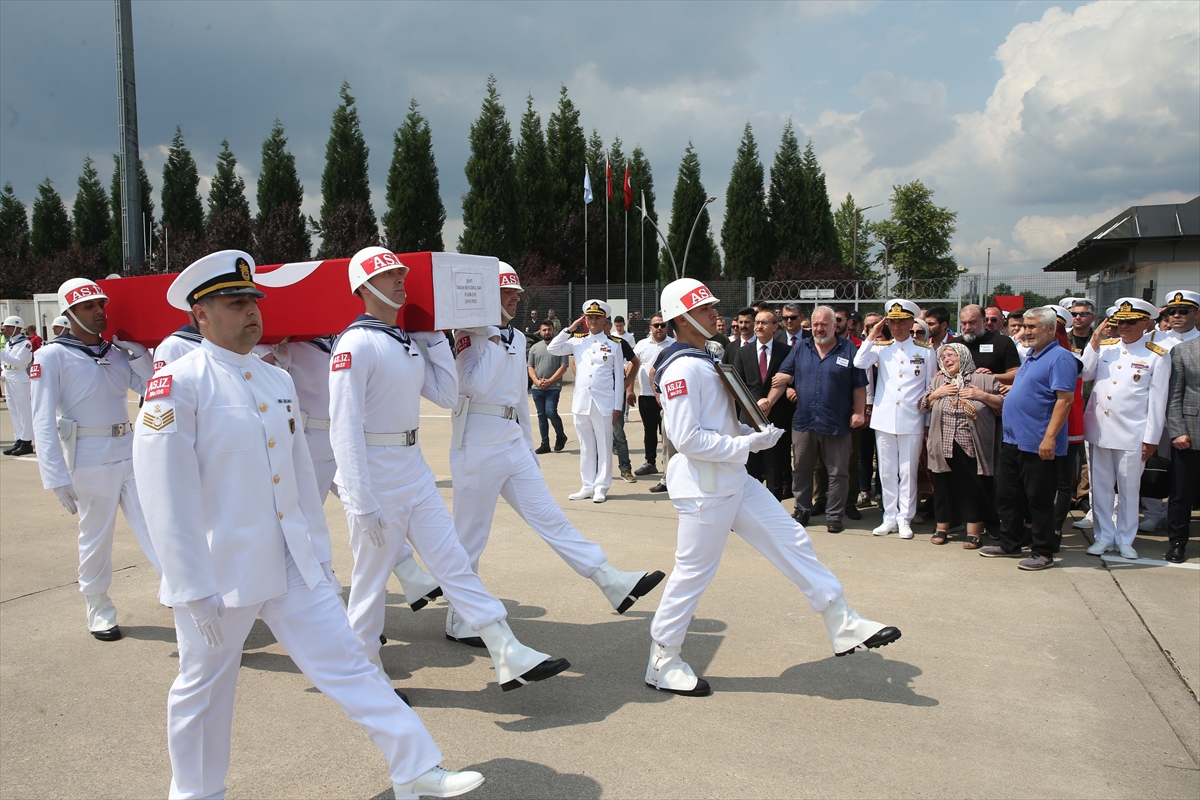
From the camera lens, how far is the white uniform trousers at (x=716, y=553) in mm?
4230

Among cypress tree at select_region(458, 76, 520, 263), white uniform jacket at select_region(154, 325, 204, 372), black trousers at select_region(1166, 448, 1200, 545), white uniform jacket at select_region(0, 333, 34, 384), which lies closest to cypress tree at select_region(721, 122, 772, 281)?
cypress tree at select_region(458, 76, 520, 263)

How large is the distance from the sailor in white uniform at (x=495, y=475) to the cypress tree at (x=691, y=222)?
4526 cm

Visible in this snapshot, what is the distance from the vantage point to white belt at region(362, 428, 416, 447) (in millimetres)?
4098

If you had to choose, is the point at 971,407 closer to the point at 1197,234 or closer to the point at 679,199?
the point at 1197,234

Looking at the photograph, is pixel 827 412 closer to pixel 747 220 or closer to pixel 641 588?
pixel 641 588

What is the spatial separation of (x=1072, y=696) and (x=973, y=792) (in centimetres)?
129

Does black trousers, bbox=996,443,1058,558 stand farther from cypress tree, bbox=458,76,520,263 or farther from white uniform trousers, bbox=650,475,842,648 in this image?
cypress tree, bbox=458,76,520,263

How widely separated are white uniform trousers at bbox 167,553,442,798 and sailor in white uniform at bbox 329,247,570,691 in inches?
38.9

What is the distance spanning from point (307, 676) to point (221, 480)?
0.76 metres

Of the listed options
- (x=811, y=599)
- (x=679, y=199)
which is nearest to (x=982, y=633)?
(x=811, y=599)

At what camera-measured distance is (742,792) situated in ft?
10.8

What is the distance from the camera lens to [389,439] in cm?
411

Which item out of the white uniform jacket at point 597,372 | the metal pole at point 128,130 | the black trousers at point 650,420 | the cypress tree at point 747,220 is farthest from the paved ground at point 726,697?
the cypress tree at point 747,220

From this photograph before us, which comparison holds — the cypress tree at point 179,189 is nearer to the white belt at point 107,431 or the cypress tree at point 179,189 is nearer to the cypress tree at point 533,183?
the cypress tree at point 533,183
